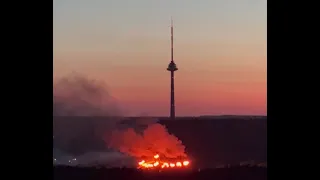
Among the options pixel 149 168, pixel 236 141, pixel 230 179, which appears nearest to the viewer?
pixel 230 179

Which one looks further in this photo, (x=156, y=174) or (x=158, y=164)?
(x=158, y=164)

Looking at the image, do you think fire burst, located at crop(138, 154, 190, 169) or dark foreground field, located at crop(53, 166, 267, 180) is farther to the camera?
fire burst, located at crop(138, 154, 190, 169)

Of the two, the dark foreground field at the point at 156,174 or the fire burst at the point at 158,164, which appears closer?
the dark foreground field at the point at 156,174

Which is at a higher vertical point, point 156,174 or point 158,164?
point 158,164
